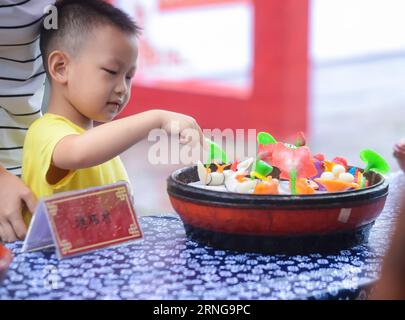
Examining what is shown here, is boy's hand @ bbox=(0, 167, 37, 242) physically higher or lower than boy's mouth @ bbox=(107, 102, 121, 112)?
lower

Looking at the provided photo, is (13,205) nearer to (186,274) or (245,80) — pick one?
(186,274)

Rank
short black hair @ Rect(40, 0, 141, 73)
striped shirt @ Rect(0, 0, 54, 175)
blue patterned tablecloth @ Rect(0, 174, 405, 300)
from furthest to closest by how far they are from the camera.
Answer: striped shirt @ Rect(0, 0, 54, 175)
short black hair @ Rect(40, 0, 141, 73)
blue patterned tablecloth @ Rect(0, 174, 405, 300)

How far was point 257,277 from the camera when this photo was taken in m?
0.92

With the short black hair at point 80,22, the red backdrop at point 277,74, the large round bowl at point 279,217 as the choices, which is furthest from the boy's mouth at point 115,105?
the red backdrop at point 277,74

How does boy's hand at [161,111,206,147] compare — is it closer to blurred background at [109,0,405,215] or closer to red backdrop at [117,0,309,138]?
blurred background at [109,0,405,215]

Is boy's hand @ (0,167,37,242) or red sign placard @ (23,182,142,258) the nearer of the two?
red sign placard @ (23,182,142,258)

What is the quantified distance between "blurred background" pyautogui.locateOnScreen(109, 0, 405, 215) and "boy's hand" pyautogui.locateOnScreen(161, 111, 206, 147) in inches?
109

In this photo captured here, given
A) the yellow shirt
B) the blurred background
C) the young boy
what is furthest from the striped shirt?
the blurred background

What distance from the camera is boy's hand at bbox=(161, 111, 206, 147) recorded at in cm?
104

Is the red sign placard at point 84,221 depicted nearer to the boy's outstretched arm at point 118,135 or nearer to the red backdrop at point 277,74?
the boy's outstretched arm at point 118,135

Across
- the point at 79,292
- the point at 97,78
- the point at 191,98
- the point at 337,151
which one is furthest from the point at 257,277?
the point at 191,98

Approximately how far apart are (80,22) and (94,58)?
9cm

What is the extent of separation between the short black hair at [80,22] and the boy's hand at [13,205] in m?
0.24
